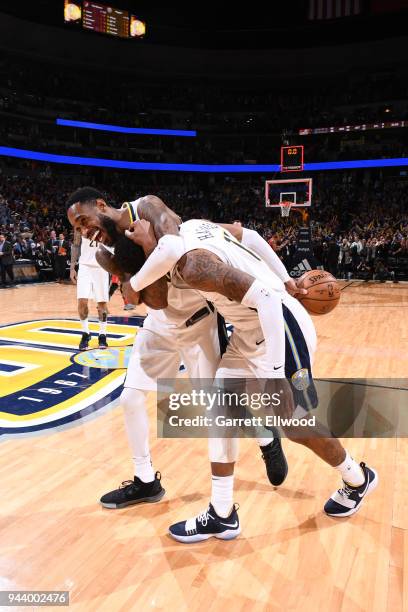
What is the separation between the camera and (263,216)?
2589 centimetres

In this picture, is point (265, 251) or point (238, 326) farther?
point (265, 251)

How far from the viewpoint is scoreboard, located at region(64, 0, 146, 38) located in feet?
65.8

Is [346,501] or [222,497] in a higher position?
[222,497]

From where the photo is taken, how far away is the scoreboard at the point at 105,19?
67.9 feet

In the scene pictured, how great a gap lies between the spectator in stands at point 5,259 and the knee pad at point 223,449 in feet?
38.6

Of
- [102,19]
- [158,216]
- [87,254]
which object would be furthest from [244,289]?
[102,19]

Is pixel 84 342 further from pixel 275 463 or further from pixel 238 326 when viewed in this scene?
pixel 238 326

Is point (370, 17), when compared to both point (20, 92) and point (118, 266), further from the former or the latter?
point (118, 266)

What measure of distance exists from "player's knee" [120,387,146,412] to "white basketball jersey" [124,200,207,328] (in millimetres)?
387

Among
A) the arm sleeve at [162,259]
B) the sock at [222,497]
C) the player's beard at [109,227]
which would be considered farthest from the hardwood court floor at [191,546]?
the player's beard at [109,227]

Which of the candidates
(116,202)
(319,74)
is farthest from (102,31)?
(319,74)

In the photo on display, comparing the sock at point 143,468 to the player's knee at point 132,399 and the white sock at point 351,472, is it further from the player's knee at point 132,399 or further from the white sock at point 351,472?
the white sock at point 351,472

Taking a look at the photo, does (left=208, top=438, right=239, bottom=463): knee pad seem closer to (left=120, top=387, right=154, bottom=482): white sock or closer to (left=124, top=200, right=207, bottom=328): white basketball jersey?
(left=120, top=387, right=154, bottom=482): white sock

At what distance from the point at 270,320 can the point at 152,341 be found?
0.90 meters
